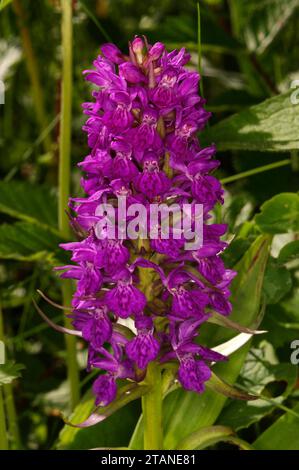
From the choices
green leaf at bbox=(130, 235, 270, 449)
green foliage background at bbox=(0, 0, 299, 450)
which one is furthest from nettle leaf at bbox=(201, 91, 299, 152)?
green leaf at bbox=(130, 235, 270, 449)

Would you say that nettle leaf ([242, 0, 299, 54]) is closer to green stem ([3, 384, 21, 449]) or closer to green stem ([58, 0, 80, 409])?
green stem ([58, 0, 80, 409])

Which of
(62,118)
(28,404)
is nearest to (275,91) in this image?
(62,118)

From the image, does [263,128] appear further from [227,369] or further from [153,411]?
[153,411]

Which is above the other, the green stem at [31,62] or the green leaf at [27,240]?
the green stem at [31,62]

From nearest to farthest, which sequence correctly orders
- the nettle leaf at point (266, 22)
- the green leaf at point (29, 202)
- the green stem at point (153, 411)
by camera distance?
1. the green stem at point (153, 411)
2. the green leaf at point (29, 202)
3. the nettle leaf at point (266, 22)

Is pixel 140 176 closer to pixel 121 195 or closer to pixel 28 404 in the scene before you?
pixel 121 195

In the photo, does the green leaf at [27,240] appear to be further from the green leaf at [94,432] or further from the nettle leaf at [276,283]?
the nettle leaf at [276,283]

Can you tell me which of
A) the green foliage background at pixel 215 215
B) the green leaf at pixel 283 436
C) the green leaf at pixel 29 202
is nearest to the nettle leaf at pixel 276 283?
the green foliage background at pixel 215 215

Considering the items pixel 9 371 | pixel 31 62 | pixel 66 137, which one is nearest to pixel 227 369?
pixel 9 371
